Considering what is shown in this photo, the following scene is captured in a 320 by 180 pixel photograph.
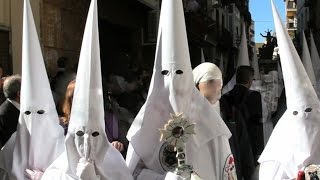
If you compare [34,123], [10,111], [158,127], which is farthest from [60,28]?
[158,127]

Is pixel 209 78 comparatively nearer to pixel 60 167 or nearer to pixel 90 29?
pixel 90 29

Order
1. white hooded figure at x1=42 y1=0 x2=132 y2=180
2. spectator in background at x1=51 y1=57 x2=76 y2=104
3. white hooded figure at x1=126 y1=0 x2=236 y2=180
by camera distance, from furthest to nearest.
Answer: spectator in background at x1=51 y1=57 x2=76 y2=104 → white hooded figure at x1=126 y1=0 x2=236 y2=180 → white hooded figure at x1=42 y1=0 x2=132 y2=180

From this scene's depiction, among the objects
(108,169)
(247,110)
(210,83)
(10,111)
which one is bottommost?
(108,169)

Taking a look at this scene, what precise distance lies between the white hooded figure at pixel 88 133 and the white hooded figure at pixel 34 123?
17.2 inches

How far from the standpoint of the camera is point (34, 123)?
4219 millimetres

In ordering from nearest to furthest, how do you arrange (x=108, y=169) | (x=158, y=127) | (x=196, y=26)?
1. (x=108, y=169)
2. (x=158, y=127)
3. (x=196, y=26)

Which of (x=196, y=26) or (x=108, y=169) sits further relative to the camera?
(x=196, y=26)

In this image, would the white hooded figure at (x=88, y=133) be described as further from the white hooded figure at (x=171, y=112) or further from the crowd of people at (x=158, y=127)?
the white hooded figure at (x=171, y=112)

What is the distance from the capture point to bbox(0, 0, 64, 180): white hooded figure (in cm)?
421

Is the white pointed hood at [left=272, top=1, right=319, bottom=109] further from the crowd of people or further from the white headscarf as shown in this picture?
the white headscarf

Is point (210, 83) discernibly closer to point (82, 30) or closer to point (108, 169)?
point (108, 169)

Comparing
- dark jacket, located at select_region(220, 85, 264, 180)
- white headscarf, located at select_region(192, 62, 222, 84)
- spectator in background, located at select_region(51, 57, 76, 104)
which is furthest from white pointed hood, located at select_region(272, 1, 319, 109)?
spectator in background, located at select_region(51, 57, 76, 104)

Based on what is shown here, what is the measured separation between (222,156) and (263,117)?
2.82 m

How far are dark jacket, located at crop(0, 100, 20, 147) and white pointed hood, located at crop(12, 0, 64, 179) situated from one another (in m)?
0.84
